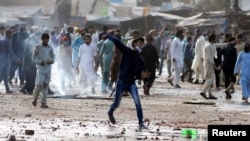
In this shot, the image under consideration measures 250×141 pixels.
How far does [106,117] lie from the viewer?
15375mm

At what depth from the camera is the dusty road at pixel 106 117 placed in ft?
41.1

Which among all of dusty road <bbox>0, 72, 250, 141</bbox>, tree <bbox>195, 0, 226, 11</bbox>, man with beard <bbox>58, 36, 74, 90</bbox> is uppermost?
tree <bbox>195, 0, 226, 11</bbox>

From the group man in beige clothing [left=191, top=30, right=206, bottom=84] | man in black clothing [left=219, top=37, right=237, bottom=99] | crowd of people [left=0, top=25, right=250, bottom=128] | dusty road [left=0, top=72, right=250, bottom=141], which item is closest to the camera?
dusty road [left=0, top=72, right=250, bottom=141]

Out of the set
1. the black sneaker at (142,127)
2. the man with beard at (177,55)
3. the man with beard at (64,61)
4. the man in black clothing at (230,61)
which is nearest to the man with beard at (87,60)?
the man with beard at (64,61)

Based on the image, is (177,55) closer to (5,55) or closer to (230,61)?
(230,61)

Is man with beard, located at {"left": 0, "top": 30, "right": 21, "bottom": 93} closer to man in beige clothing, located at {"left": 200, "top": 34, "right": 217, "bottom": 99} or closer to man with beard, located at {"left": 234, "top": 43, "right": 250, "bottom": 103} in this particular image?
man in beige clothing, located at {"left": 200, "top": 34, "right": 217, "bottom": 99}

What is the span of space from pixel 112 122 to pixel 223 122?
2.25 meters

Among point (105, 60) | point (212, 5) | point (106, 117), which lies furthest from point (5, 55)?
point (212, 5)

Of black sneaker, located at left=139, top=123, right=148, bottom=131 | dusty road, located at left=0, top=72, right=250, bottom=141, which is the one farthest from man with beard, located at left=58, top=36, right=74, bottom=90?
black sneaker, located at left=139, top=123, right=148, bottom=131

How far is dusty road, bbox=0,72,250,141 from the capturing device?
12516 millimetres

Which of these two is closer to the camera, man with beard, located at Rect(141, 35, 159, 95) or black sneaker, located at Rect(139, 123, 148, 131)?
black sneaker, located at Rect(139, 123, 148, 131)

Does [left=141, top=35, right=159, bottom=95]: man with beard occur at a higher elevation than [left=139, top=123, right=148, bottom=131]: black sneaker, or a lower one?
higher

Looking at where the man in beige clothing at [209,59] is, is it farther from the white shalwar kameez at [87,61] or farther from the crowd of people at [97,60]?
the white shalwar kameez at [87,61]

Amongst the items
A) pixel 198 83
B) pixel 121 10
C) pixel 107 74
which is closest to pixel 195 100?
pixel 107 74
